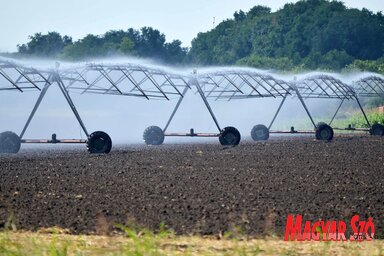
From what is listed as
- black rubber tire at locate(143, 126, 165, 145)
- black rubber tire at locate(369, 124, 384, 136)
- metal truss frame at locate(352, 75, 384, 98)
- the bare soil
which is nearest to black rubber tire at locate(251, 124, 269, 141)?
black rubber tire at locate(143, 126, 165, 145)

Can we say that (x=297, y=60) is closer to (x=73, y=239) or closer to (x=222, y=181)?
(x=222, y=181)

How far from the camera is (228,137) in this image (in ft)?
84.9

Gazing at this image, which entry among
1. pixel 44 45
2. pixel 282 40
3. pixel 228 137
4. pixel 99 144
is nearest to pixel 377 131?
pixel 228 137

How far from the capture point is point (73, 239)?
7.87 meters

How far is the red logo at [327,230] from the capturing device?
324 inches

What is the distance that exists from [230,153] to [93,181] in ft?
27.9

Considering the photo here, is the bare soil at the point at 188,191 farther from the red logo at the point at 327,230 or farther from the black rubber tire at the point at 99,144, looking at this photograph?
the black rubber tire at the point at 99,144

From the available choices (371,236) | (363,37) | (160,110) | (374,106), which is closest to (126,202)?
(371,236)

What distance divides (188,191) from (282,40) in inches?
3477

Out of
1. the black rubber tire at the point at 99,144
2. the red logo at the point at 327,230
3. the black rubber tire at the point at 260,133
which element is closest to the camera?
the red logo at the point at 327,230

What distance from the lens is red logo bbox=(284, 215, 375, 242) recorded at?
822 cm

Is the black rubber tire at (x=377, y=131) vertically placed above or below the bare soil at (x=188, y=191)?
above

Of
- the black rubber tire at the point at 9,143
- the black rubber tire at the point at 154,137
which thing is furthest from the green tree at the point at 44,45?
the black rubber tire at the point at 9,143

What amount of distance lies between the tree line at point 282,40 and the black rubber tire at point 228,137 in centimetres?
5708
